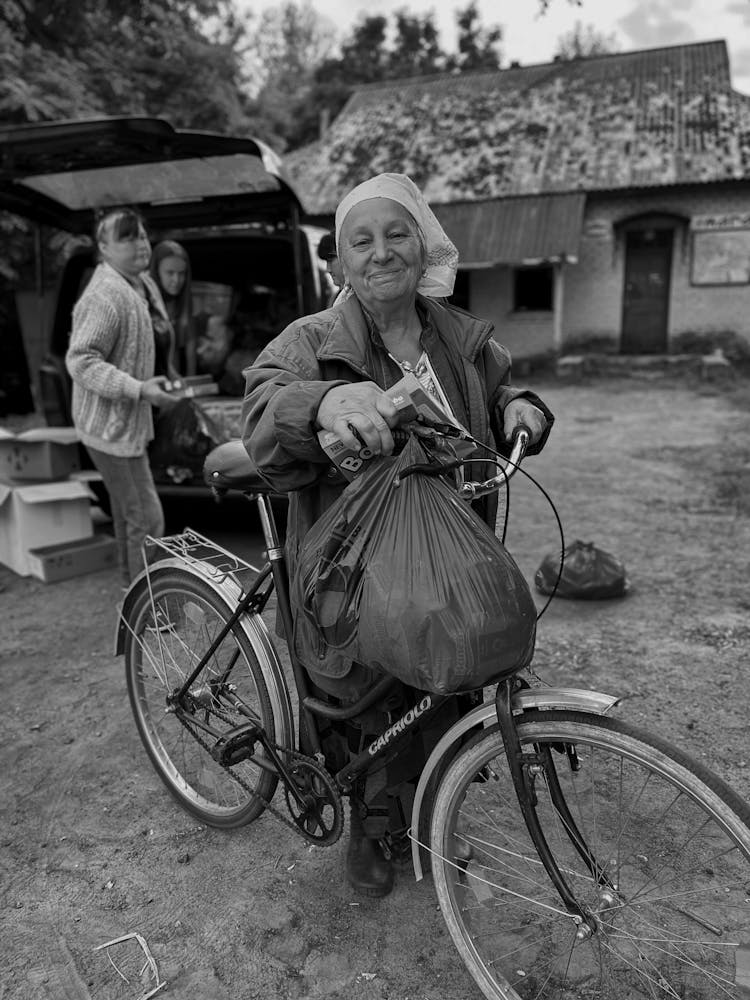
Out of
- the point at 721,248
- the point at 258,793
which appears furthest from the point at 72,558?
the point at 721,248

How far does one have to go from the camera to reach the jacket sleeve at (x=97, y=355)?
3.79 metres

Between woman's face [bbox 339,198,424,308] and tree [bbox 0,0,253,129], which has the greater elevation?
tree [bbox 0,0,253,129]

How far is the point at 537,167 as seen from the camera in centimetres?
1834

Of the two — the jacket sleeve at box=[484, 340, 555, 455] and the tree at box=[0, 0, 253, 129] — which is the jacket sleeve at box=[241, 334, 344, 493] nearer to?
the jacket sleeve at box=[484, 340, 555, 455]

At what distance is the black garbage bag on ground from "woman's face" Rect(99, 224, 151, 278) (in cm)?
113

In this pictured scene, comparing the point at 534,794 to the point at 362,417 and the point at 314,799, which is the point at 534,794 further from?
the point at 362,417

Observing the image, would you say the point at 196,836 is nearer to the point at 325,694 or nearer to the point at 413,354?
the point at 325,694

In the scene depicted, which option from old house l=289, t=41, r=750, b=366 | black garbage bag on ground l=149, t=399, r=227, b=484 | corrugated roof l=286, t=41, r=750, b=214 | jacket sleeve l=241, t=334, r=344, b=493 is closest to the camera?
jacket sleeve l=241, t=334, r=344, b=493

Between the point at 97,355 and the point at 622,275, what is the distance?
1665 centimetres

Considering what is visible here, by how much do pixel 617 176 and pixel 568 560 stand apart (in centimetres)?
1547

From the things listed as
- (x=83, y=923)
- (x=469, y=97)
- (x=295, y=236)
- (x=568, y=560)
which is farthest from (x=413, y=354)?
(x=469, y=97)

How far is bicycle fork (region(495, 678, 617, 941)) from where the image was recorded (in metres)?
1.69

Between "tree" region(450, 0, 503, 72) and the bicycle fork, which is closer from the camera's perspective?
the bicycle fork

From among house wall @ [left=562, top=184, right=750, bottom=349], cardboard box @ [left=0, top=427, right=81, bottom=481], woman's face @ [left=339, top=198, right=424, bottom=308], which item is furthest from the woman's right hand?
house wall @ [left=562, top=184, right=750, bottom=349]
